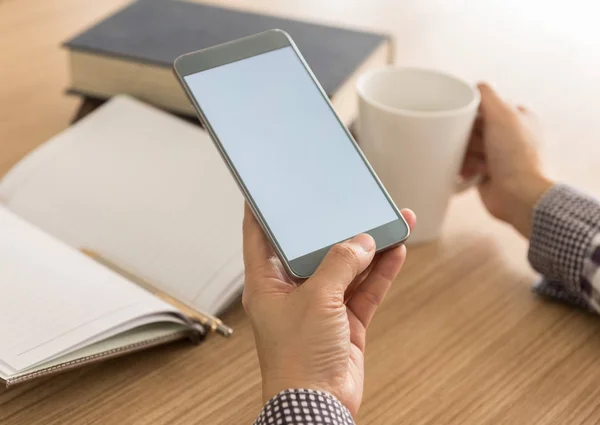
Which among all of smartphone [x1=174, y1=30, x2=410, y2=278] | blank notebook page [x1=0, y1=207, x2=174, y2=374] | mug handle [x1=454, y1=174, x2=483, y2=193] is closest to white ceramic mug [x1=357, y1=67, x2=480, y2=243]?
mug handle [x1=454, y1=174, x2=483, y2=193]

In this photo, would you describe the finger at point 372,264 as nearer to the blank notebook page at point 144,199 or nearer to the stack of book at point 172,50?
the blank notebook page at point 144,199

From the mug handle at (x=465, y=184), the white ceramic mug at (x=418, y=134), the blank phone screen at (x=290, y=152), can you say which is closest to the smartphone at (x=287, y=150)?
the blank phone screen at (x=290, y=152)

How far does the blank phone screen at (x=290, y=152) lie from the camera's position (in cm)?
53

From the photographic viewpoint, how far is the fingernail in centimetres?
50

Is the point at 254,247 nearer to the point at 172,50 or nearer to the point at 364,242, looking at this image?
the point at 364,242

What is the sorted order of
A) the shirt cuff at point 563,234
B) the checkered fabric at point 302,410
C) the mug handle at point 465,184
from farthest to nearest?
the mug handle at point 465,184 → the shirt cuff at point 563,234 → the checkered fabric at point 302,410

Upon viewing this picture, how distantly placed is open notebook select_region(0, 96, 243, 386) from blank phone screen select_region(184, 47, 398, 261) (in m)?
0.12

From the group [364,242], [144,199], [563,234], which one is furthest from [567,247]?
[144,199]

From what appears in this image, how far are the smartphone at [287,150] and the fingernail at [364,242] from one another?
2 cm

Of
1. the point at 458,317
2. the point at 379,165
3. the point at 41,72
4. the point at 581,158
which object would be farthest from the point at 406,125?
the point at 41,72

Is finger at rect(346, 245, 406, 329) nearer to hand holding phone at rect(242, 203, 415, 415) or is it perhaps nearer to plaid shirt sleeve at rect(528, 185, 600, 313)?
hand holding phone at rect(242, 203, 415, 415)

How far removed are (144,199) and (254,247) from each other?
23 cm

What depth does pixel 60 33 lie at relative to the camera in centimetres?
112

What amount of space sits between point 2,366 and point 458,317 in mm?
369
